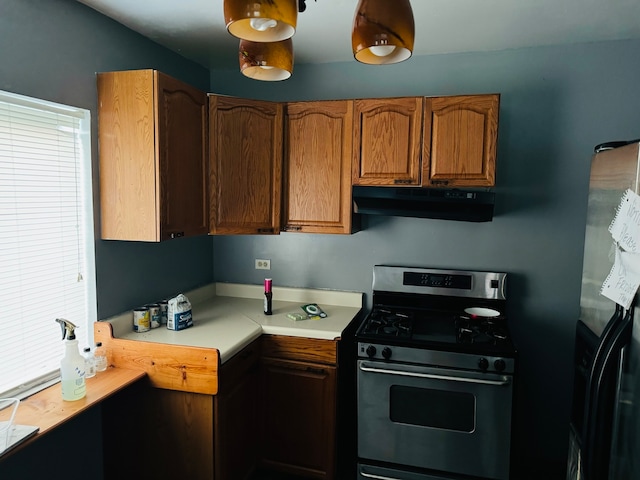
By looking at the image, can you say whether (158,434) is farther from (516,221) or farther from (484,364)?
(516,221)

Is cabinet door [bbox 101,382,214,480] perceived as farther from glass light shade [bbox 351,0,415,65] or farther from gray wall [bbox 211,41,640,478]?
glass light shade [bbox 351,0,415,65]

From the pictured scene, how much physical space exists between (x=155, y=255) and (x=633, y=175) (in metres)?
2.20

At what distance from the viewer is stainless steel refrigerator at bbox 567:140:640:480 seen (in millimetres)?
1416

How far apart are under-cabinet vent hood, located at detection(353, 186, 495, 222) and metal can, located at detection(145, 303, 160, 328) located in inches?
47.3

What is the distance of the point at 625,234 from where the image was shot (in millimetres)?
1473

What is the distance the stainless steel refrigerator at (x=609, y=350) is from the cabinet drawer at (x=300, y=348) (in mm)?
1118

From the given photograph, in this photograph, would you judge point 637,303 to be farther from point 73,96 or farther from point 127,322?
point 73,96

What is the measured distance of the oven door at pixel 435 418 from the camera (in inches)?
81.5

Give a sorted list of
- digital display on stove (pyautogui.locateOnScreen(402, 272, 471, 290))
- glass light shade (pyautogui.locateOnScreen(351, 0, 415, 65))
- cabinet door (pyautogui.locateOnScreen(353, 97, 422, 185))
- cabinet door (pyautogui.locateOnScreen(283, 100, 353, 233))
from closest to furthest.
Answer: glass light shade (pyautogui.locateOnScreen(351, 0, 415, 65)), cabinet door (pyautogui.locateOnScreen(353, 97, 422, 185)), cabinet door (pyautogui.locateOnScreen(283, 100, 353, 233)), digital display on stove (pyautogui.locateOnScreen(402, 272, 471, 290))

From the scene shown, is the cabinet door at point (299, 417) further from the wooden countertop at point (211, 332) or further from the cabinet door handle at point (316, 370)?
the wooden countertop at point (211, 332)

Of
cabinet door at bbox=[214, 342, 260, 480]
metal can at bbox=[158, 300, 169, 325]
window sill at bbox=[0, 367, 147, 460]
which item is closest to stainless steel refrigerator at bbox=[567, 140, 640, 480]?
cabinet door at bbox=[214, 342, 260, 480]

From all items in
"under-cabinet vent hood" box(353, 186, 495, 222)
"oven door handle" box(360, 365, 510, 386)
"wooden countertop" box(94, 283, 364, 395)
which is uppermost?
"under-cabinet vent hood" box(353, 186, 495, 222)

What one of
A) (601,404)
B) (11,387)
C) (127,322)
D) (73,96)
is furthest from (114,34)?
(601,404)

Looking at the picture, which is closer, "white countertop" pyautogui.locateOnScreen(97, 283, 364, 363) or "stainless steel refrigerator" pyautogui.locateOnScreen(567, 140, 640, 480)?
"stainless steel refrigerator" pyautogui.locateOnScreen(567, 140, 640, 480)
